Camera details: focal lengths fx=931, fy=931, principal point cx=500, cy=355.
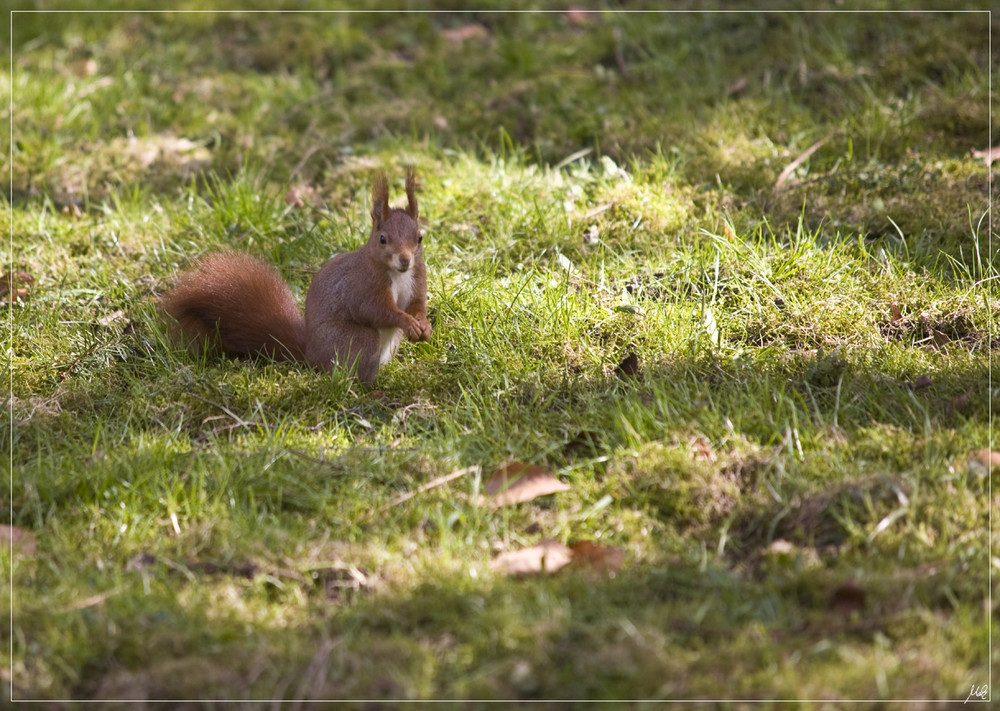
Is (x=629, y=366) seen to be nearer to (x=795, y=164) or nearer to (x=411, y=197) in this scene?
(x=411, y=197)

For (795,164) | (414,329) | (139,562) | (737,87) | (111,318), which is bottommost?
(139,562)

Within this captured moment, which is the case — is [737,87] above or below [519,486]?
above

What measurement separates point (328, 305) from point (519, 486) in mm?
968

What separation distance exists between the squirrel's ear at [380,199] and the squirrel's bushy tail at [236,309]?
1.38ft

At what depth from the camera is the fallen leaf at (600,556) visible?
2.02 metres

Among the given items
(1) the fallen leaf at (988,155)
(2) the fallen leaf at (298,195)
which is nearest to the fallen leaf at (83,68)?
(2) the fallen leaf at (298,195)

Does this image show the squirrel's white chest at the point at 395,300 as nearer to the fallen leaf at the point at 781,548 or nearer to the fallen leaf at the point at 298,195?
the fallen leaf at the point at 298,195

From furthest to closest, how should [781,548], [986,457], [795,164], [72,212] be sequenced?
[72,212] < [795,164] < [986,457] < [781,548]

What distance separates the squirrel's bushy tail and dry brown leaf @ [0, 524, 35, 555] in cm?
91

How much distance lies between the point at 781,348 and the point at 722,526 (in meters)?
0.83

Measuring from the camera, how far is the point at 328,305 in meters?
2.89

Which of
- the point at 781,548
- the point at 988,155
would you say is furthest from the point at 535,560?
the point at 988,155

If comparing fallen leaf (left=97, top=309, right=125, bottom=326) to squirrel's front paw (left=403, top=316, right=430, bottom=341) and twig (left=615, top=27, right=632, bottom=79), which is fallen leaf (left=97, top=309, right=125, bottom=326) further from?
twig (left=615, top=27, right=632, bottom=79)

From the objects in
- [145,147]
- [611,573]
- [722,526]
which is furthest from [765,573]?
[145,147]
